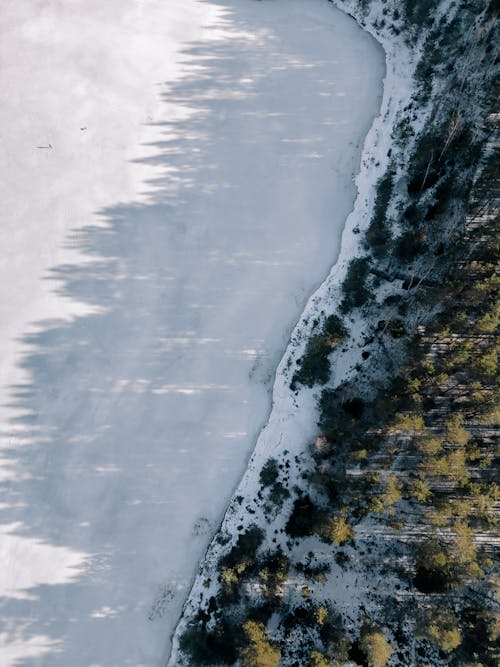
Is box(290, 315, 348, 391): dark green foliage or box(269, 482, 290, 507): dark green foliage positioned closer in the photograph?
box(269, 482, 290, 507): dark green foliage

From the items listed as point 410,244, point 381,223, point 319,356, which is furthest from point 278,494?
point 381,223

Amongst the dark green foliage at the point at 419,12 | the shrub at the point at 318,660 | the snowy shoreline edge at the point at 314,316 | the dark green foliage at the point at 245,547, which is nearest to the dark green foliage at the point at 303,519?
the dark green foliage at the point at 245,547

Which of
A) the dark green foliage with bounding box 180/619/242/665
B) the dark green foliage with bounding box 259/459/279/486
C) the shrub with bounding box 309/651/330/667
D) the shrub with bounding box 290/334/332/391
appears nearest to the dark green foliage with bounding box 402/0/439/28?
the shrub with bounding box 290/334/332/391

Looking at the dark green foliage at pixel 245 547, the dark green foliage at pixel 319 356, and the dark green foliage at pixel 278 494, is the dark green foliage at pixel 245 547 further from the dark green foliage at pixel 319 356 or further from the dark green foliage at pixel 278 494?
the dark green foliage at pixel 319 356

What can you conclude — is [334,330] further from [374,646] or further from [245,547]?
[374,646]

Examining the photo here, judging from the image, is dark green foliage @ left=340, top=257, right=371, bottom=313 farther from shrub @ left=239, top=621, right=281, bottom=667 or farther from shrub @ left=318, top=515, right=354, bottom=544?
shrub @ left=239, top=621, right=281, bottom=667
